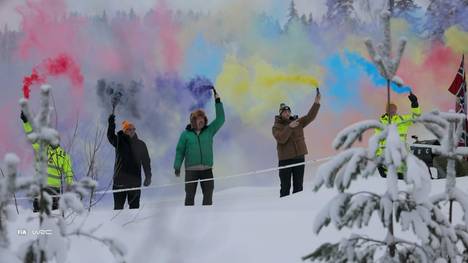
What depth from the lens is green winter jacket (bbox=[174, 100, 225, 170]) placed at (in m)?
8.60

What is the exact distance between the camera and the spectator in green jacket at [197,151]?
857 cm

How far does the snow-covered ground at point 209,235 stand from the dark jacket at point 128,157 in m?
1.72

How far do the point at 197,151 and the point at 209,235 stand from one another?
287 centimetres

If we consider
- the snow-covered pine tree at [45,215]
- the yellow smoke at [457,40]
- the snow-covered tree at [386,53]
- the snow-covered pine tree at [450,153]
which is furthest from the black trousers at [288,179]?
the yellow smoke at [457,40]

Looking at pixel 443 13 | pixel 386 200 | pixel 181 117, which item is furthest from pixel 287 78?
pixel 386 200

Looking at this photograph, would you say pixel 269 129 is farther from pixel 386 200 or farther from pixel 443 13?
pixel 386 200

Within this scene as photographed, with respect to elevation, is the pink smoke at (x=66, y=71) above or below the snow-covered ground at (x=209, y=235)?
above

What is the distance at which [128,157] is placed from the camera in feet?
29.3

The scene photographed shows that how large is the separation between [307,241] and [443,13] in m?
11.6

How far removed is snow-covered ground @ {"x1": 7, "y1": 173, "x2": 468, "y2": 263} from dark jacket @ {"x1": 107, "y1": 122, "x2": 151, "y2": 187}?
5.66 ft

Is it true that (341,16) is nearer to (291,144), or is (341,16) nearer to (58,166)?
(291,144)

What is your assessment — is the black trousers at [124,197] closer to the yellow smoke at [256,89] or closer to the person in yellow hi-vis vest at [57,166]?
the person in yellow hi-vis vest at [57,166]

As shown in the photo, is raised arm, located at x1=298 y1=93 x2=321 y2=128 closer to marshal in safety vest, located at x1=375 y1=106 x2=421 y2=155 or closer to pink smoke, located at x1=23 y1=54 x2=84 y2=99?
marshal in safety vest, located at x1=375 y1=106 x2=421 y2=155

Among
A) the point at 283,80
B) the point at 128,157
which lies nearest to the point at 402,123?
the point at 128,157
